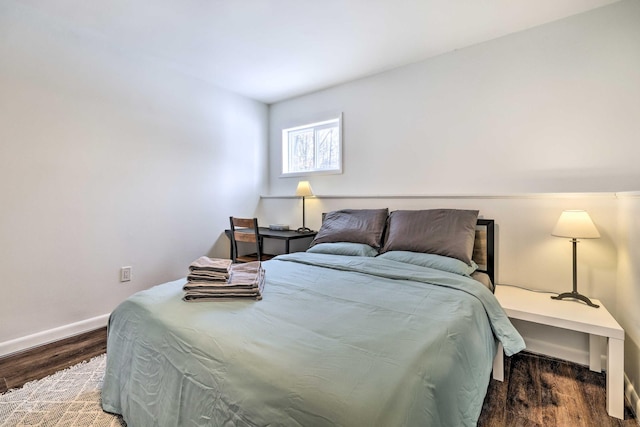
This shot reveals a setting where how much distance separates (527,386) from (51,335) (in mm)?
3277

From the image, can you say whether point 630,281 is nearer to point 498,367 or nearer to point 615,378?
point 615,378

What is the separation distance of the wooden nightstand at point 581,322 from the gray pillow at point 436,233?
15.4 inches

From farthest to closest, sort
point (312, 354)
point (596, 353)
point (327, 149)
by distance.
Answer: point (327, 149) → point (596, 353) → point (312, 354)

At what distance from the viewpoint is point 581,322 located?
1570 millimetres

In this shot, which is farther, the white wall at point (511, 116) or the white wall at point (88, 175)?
the white wall at point (88, 175)

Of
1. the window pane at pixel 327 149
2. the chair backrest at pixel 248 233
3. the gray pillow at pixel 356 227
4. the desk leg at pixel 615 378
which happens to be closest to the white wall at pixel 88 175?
the chair backrest at pixel 248 233

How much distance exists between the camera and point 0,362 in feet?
6.40

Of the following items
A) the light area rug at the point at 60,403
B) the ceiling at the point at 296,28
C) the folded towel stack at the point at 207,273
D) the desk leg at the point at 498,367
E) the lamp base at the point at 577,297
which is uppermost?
the ceiling at the point at 296,28

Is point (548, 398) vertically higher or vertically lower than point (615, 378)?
lower

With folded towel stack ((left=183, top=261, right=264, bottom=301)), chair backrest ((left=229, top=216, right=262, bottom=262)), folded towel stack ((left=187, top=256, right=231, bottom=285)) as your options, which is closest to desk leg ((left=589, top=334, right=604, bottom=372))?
folded towel stack ((left=183, top=261, right=264, bottom=301))

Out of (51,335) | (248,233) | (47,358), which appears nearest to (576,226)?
(248,233)

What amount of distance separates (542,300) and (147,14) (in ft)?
10.9

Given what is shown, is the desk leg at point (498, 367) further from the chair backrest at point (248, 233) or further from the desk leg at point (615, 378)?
the chair backrest at point (248, 233)

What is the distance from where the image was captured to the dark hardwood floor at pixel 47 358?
178 centimetres
